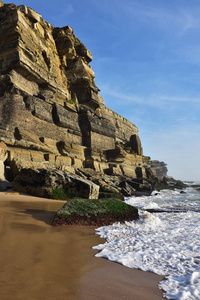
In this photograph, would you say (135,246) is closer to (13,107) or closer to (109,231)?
(109,231)

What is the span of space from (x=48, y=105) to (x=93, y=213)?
1704 cm

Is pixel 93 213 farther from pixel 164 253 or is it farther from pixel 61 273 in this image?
pixel 61 273

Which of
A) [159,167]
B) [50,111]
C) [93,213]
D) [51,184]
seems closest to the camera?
[93,213]

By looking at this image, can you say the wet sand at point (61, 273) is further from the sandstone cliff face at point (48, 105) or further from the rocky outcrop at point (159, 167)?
the rocky outcrop at point (159, 167)

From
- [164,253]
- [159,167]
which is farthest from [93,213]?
[159,167]

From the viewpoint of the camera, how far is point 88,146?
23.2 m

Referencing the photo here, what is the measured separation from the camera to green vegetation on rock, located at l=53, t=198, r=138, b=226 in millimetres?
4477

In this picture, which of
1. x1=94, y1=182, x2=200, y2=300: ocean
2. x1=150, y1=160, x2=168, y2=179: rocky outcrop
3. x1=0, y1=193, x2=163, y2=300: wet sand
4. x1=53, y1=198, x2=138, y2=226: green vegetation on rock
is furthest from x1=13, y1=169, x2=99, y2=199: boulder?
x1=150, y1=160, x2=168, y2=179: rocky outcrop

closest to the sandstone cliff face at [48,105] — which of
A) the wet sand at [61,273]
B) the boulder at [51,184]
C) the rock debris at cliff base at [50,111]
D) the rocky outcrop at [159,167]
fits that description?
the rock debris at cliff base at [50,111]

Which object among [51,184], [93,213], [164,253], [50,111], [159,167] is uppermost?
[50,111]

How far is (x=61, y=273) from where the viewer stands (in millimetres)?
2076

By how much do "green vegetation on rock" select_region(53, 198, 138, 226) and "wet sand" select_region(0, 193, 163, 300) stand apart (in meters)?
1.05

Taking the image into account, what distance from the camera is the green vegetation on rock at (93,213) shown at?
448 cm

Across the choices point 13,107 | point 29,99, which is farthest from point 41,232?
point 29,99
